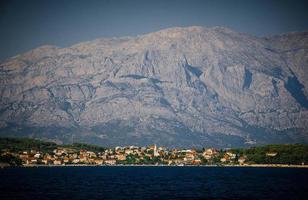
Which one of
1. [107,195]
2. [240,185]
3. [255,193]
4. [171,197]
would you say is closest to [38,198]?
[107,195]

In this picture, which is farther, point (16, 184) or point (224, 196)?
point (16, 184)

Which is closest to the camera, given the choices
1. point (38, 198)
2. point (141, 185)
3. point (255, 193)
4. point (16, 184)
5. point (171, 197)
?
point (38, 198)

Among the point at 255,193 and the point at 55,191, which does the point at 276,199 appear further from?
the point at 55,191

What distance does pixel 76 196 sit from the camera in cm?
12406

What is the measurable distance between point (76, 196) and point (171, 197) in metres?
18.9

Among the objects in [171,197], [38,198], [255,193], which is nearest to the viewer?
[38,198]

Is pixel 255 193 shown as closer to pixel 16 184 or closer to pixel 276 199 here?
pixel 276 199

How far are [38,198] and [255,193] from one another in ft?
154

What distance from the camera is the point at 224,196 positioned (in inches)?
5007

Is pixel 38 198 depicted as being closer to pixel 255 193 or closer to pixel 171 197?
pixel 171 197

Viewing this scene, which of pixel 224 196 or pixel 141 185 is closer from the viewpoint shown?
pixel 224 196

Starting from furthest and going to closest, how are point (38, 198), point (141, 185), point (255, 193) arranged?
1. point (141, 185)
2. point (255, 193)
3. point (38, 198)

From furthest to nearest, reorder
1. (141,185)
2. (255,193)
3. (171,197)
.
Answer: (141,185) → (255,193) → (171,197)

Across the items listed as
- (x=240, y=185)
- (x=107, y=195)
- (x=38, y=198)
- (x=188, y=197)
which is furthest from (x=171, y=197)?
(x=240, y=185)
